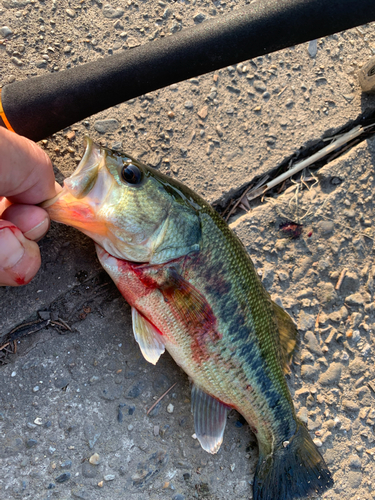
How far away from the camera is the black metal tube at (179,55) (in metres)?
1.85

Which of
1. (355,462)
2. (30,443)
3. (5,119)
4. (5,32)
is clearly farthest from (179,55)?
(355,462)

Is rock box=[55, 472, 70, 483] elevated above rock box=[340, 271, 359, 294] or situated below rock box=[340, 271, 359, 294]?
below

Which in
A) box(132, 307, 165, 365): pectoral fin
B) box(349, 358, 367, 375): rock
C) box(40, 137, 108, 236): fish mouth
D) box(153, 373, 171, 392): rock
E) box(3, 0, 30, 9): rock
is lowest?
box(349, 358, 367, 375): rock

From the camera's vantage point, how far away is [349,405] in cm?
275

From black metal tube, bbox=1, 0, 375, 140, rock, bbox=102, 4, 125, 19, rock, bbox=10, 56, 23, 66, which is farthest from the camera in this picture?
rock, bbox=102, 4, 125, 19

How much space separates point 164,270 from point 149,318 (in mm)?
352

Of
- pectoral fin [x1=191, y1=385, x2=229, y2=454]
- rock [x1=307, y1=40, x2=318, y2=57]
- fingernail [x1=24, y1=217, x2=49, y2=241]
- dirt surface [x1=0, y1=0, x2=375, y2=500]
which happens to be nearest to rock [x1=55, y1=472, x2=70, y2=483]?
dirt surface [x1=0, y1=0, x2=375, y2=500]

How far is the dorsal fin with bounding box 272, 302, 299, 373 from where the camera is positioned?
2482mm

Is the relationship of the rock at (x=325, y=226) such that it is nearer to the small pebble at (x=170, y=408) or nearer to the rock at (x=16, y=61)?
the small pebble at (x=170, y=408)

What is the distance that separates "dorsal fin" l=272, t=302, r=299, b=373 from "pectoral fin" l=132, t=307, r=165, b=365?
82cm

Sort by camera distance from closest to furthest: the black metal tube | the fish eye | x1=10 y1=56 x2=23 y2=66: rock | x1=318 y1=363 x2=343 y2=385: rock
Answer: the black metal tube
the fish eye
x1=10 y1=56 x2=23 y2=66: rock
x1=318 y1=363 x2=343 y2=385: rock

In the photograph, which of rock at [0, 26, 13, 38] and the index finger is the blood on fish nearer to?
the index finger

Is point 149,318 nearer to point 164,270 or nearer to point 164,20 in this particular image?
point 164,270

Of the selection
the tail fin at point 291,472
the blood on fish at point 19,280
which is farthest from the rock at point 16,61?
the tail fin at point 291,472
